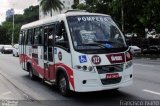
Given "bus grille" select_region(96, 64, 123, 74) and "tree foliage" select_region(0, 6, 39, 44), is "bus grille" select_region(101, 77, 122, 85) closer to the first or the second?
"bus grille" select_region(96, 64, 123, 74)

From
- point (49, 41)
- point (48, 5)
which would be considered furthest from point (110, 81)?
point (48, 5)

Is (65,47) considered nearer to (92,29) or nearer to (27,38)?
(92,29)

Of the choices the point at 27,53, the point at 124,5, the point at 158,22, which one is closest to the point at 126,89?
the point at 27,53

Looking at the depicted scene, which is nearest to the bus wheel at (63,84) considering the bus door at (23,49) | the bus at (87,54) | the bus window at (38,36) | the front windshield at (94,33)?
the bus at (87,54)

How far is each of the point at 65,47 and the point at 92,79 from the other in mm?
1426

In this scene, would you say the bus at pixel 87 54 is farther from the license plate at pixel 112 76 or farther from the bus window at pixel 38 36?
the bus window at pixel 38 36

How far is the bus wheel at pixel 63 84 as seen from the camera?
10594 millimetres

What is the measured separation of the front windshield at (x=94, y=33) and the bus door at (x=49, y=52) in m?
1.40

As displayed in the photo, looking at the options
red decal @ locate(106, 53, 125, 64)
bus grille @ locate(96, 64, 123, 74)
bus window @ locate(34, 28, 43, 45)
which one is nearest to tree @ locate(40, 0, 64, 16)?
bus window @ locate(34, 28, 43, 45)

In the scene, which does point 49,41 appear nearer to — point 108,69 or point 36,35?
point 36,35

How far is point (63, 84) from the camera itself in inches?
427

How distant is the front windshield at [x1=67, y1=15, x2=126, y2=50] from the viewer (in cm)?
1016

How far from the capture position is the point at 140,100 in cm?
979

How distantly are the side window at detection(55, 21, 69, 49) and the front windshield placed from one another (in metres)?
0.27
